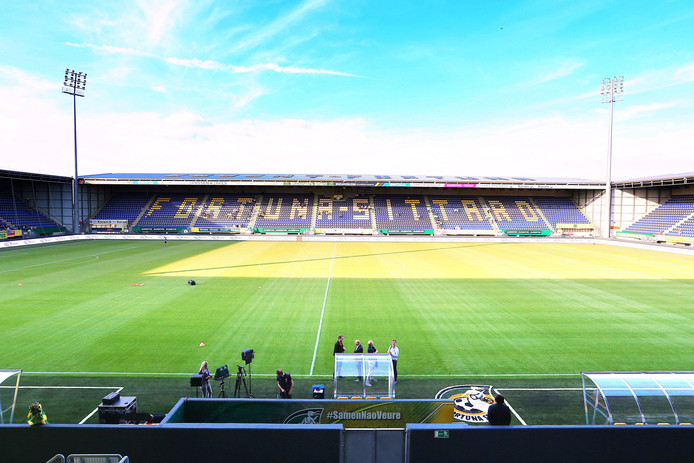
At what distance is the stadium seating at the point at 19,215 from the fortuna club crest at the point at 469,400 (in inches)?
2173

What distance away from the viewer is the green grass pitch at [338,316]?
1193 centimetres

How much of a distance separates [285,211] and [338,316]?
45.3 m

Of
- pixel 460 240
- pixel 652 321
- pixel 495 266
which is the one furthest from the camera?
pixel 460 240

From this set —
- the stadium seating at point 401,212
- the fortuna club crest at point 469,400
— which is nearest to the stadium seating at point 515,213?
the stadium seating at point 401,212

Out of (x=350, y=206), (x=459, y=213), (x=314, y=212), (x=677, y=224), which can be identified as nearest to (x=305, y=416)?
(x=314, y=212)

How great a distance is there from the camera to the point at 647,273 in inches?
1068

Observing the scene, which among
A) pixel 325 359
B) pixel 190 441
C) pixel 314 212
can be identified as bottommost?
pixel 325 359

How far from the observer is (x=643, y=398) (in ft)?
22.1

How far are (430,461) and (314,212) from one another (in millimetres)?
55559

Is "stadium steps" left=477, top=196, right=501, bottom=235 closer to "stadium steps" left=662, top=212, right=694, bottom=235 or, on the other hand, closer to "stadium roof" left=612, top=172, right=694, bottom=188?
"stadium roof" left=612, top=172, right=694, bottom=188

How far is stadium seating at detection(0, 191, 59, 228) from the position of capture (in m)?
45.6

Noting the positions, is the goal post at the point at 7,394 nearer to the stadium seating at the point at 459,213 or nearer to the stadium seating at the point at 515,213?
the stadium seating at the point at 459,213

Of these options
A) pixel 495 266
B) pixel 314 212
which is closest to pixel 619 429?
pixel 495 266

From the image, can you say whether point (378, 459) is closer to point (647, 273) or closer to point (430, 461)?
point (430, 461)
